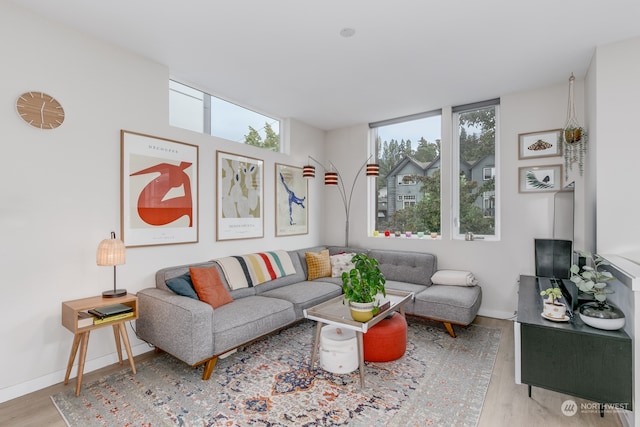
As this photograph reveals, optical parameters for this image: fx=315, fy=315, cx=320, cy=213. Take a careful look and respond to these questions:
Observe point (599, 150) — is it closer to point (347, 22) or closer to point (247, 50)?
point (347, 22)

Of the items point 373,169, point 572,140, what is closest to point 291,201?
point 373,169

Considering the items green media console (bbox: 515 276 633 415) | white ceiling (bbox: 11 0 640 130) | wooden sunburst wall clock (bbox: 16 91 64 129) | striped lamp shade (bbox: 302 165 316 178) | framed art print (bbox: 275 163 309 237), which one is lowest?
green media console (bbox: 515 276 633 415)

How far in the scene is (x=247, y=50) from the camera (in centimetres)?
272

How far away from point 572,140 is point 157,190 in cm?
403

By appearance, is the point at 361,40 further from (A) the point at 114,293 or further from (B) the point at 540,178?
(A) the point at 114,293

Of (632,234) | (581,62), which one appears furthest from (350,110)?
(632,234)

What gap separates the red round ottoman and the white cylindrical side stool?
0.63 ft

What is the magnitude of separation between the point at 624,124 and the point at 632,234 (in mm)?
882

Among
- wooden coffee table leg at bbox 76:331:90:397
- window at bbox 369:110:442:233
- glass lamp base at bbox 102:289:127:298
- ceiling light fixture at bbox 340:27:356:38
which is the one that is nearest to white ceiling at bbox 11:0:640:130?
ceiling light fixture at bbox 340:27:356:38

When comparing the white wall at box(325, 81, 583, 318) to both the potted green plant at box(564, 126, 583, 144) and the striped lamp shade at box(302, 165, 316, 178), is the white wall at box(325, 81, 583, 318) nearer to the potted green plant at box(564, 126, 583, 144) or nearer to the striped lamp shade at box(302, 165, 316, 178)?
the potted green plant at box(564, 126, 583, 144)

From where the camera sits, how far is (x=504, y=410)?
203 cm

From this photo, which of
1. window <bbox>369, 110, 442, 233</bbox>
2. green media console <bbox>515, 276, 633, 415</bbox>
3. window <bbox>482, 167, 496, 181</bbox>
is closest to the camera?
green media console <bbox>515, 276, 633, 415</bbox>

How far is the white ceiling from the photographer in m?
2.17

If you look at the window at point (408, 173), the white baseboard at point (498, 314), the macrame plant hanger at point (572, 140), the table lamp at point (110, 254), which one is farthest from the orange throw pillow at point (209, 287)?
the macrame plant hanger at point (572, 140)
